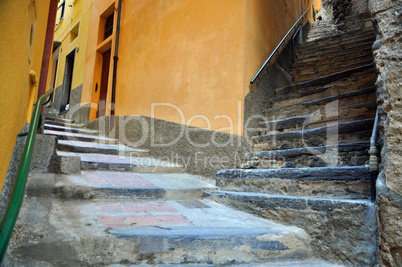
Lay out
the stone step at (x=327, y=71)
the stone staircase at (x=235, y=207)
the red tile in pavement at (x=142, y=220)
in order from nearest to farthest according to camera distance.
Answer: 1. the stone staircase at (x=235, y=207)
2. the red tile in pavement at (x=142, y=220)
3. the stone step at (x=327, y=71)

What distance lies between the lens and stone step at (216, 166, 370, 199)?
2.06 metres

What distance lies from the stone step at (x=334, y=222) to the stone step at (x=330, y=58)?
388 cm

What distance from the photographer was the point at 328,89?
12.9 ft

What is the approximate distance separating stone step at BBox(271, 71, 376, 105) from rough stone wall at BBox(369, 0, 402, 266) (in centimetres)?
181

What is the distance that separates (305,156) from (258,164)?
560mm

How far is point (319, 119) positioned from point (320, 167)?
4.12ft

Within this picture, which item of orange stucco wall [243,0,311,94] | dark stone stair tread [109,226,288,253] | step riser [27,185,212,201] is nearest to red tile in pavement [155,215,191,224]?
dark stone stair tread [109,226,288,253]

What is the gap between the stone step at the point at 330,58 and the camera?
16.8ft

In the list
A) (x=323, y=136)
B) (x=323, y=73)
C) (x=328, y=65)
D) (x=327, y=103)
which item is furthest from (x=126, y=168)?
(x=328, y=65)

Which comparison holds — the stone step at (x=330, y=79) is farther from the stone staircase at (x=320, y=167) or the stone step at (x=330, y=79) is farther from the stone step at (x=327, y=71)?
the stone step at (x=327, y=71)

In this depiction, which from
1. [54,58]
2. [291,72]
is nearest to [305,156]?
[291,72]

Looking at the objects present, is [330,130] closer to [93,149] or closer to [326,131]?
[326,131]

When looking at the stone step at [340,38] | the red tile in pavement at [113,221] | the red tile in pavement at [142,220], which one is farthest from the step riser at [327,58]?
the red tile in pavement at [113,221]

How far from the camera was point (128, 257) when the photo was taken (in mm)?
1616
